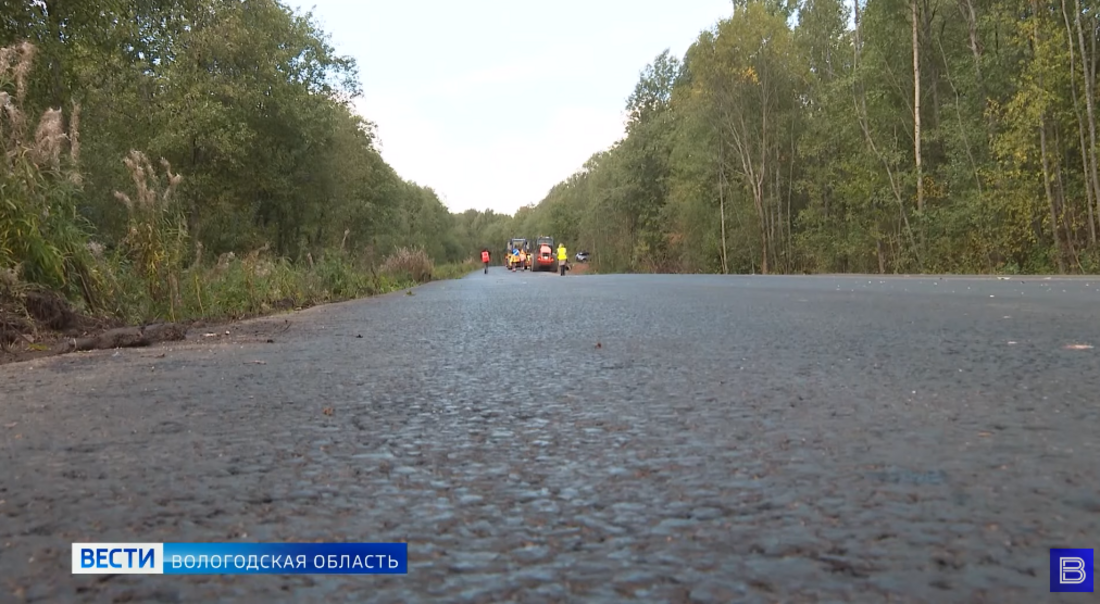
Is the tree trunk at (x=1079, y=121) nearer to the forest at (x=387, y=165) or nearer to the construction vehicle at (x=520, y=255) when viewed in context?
the forest at (x=387, y=165)

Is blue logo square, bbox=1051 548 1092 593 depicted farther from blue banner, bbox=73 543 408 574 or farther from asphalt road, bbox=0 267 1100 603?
blue banner, bbox=73 543 408 574

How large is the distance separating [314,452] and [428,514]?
89 cm

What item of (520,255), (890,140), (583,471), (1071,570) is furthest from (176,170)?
(520,255)

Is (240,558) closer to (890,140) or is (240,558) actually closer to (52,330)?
(52,330)

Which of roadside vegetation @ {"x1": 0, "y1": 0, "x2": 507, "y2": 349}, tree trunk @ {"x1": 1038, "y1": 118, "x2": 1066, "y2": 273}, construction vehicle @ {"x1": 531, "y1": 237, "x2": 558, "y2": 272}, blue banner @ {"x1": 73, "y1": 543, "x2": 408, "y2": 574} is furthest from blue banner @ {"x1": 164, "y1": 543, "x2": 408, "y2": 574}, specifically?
construction vehicle @ {"x1": 531, "y1": 237, "x2": 558, "y2": 272}

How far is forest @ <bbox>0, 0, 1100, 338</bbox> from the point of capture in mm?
8664

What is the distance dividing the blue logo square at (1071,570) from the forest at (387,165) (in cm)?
727

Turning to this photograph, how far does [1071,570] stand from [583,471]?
132 centimetres

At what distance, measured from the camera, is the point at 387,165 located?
52.6m

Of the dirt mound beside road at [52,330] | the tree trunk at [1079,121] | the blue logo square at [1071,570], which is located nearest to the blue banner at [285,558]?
the blue logo square at [1071,570]

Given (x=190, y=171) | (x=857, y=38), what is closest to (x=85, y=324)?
(x=190, y=171)

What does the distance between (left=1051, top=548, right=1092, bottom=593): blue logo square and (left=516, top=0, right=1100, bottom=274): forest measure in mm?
24090

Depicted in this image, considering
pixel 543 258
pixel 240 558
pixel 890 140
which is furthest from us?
pixel 543 258

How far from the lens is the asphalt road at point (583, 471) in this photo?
1.68 meters
